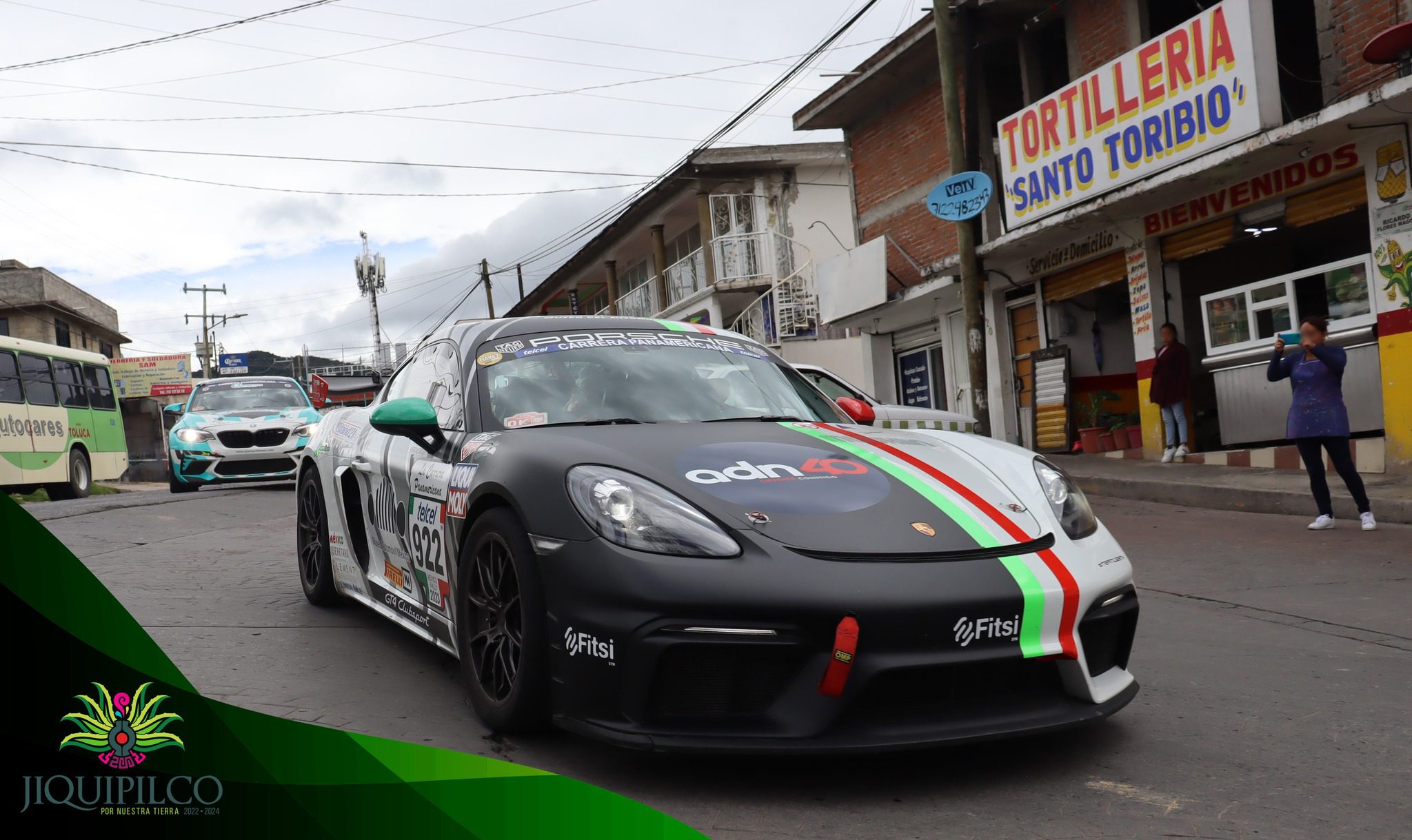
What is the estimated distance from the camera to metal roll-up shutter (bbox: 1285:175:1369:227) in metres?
11.4

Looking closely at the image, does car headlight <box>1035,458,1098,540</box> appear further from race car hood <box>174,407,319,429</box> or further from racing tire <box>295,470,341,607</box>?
race car hood <box>174,407,319,429</box>

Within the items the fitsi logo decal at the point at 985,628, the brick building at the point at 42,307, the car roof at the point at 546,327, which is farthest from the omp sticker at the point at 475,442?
the brick building at the point at 42,307

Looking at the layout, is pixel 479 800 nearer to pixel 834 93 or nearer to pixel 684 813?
pixel 684 813

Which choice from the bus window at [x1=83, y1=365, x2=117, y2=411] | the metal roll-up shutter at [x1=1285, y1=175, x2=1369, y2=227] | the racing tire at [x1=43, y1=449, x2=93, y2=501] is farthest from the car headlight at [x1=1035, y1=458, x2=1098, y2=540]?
the bus window at [x1=83, y1=365, x2=117, y2=411]

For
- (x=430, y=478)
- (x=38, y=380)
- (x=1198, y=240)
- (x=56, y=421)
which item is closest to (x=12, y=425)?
(x=38, y=380)

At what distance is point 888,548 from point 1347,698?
6.49ft

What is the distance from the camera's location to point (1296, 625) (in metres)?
5.30

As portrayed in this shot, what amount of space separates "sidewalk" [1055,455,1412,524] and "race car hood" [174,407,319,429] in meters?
10.8

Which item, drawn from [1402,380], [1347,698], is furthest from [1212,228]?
[1347,698]

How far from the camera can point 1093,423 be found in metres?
16.3

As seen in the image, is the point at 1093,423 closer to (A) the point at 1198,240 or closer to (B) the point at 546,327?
(A) the point at 1198,240

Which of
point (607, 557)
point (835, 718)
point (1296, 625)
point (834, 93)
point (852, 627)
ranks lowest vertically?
point (1296, 625)

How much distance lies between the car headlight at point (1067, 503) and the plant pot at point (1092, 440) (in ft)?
42.3

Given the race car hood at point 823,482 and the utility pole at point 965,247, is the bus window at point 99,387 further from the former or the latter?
the race car hood at point 823,482
